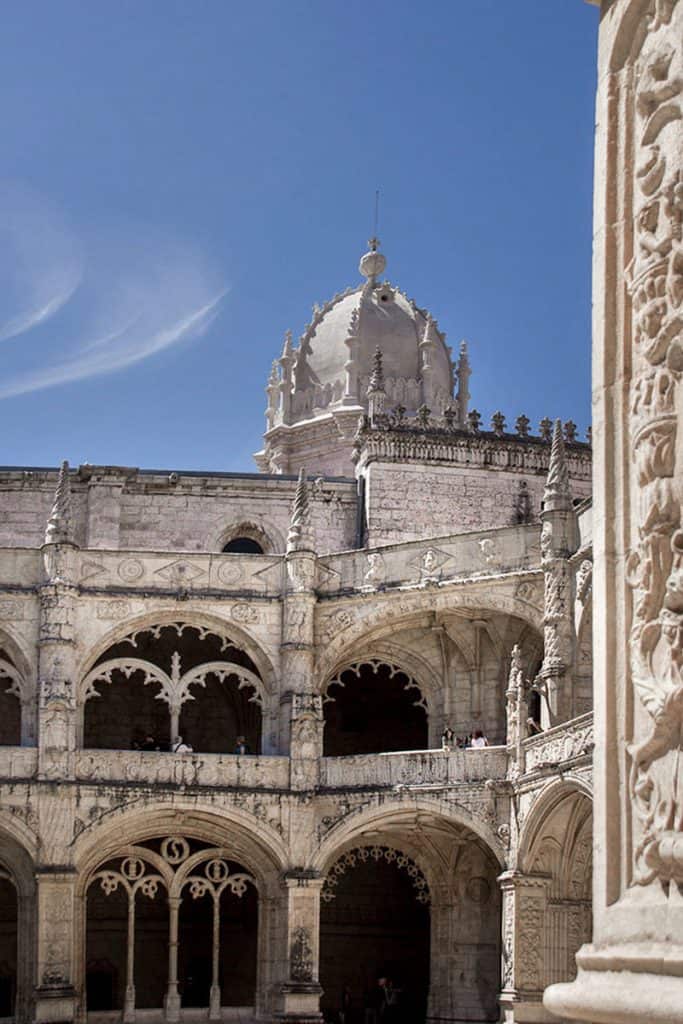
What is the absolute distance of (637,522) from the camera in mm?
5926

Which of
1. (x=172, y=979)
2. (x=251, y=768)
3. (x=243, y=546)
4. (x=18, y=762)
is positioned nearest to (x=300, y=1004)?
(x=172, y=979)

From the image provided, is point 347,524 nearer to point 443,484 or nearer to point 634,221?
point 443,484

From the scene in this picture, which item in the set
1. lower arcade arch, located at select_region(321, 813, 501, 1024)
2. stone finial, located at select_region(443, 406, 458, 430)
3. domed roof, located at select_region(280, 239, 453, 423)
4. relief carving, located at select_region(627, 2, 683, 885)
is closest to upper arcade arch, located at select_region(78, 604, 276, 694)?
lower arcade arch, located at select_region(321, 813, 501, 1024)

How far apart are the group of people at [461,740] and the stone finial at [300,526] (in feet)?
13.9

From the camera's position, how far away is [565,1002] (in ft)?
19.0

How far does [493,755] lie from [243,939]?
936 centimetres

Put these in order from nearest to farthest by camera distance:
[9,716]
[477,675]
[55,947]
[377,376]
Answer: [55,947] < [477,675] < [9,716] < [377,376]

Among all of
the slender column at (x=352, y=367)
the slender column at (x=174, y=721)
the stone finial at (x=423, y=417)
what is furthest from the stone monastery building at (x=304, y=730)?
the slender column at (x=352, y=367)

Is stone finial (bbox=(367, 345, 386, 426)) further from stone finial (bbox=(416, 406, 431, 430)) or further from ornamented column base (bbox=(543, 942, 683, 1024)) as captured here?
ornamented column base (bbox=(543, 942, 683, 1024))

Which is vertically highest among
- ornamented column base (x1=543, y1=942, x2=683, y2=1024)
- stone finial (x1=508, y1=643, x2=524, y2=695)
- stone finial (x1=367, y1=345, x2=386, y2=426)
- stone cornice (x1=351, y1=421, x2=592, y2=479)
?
stone finial (x1=367, y1=345, x2=386, y2=426)

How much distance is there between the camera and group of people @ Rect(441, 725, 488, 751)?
98.5 feet

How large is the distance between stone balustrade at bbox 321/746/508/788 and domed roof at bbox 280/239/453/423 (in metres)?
12.0

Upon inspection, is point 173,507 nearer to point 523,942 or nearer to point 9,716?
point 9,716

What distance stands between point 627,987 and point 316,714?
2507 centimetres
